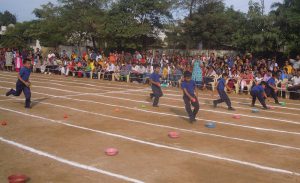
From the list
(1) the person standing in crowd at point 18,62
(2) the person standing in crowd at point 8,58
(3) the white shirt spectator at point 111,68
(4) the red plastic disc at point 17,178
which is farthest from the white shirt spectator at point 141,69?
(4) the red plastic disc at point 17,178

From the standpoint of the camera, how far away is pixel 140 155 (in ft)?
22.3

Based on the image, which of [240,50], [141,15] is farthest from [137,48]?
[240,50]

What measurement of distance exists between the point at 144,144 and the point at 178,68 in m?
12.8

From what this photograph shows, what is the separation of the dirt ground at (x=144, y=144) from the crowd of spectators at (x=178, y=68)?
16.3 ft

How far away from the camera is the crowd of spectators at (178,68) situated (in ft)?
58.1

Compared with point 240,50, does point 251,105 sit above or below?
below

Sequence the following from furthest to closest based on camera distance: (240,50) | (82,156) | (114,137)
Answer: (240,50) < (114,137) < (82,156)

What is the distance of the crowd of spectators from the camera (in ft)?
58.1

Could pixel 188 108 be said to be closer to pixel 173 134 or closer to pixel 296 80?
pixel 173 134

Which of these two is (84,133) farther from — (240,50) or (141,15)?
(141,15)

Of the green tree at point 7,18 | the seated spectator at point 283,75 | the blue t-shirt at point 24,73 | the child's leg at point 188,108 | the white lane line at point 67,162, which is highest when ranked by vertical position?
the green tree at point 7,18

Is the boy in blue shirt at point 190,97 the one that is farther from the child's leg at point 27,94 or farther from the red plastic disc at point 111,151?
the child's leg at point 27,94

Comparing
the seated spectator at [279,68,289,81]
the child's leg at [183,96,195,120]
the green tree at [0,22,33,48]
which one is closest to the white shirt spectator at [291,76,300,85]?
the seated spectator at [279,68,289,81]

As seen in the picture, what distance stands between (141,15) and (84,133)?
2547cm
